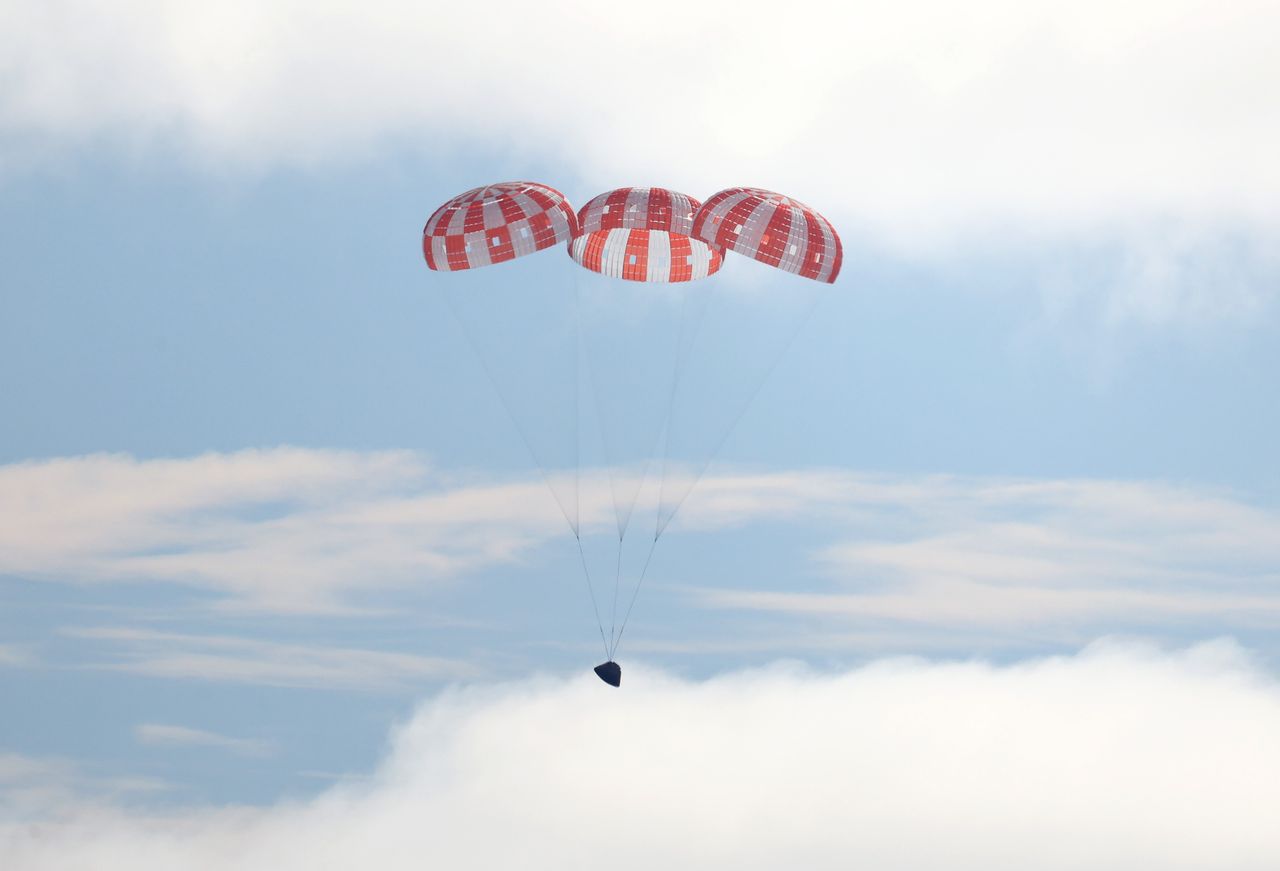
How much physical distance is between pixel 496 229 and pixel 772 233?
19.6 ft

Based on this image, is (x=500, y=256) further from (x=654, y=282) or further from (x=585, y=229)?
(x=654, y=282)

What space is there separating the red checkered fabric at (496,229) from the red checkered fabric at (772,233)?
3.09 m

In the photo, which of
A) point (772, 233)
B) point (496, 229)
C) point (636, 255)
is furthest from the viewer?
point (636, 255)

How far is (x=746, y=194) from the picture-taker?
3638 cm

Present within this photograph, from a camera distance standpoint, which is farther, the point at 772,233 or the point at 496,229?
the point at 496,229

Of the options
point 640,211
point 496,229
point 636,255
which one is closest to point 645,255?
point 636,255

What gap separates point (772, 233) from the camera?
35.5 m

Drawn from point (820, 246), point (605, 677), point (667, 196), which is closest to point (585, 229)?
point (667, 196)

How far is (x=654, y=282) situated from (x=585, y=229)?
117 inches

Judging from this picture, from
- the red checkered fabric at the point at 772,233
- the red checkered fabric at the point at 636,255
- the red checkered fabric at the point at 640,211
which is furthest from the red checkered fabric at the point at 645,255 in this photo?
the red checkered fabric at the point at 772,233

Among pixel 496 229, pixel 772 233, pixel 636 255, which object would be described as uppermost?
pixel 636 255

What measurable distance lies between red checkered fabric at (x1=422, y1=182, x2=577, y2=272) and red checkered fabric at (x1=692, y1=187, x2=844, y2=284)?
309 centimetres

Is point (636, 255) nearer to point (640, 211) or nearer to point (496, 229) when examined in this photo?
point (640, 211)

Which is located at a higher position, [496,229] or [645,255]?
[645,255]
